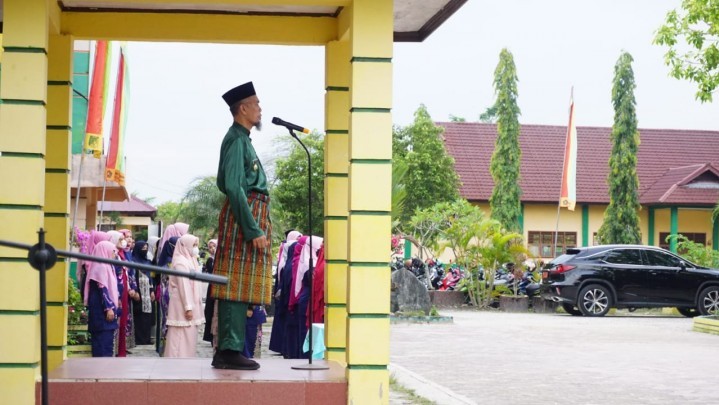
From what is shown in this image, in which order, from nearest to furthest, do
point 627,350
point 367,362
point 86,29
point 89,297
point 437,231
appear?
point 367,362 < point 86,29 < point 89,297 < point 627,350 < point 437,231

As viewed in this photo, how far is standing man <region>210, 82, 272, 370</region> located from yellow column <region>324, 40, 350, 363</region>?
45.9 inches

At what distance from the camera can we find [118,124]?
20.4 m

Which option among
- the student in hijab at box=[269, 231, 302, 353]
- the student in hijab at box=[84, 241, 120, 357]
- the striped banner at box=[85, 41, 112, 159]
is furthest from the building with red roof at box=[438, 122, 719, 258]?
the student in hijab at box=[84, 241, 120, 357]

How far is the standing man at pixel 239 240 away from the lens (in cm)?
814

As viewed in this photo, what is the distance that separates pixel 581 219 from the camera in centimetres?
4844

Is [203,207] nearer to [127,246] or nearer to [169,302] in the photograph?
[127,246]

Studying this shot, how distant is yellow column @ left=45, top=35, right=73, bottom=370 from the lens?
9.13 m

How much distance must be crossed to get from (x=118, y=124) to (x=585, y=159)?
32.7 meters

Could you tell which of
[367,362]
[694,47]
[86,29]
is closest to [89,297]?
[86,29]

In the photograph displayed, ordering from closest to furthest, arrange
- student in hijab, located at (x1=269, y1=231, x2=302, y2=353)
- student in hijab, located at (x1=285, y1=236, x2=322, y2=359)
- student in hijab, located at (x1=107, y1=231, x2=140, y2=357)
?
student in hijab, located at (x1=285, y1=236, x2=322, y2=359) < student in hijab, located at (x1=107, y1=231, x2=140, y2=357) < student in hijab, located at (x1=269, y1=231, x2=302, y2=353)

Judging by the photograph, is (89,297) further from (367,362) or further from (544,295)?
(544,295)

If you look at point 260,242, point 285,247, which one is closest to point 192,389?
point 260,242

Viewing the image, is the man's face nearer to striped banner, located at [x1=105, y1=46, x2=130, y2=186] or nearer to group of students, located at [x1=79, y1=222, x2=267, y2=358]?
group of students, located at [x1=79, y1=222, x2=267, y2=358]

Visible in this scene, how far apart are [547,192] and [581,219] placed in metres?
1.91
